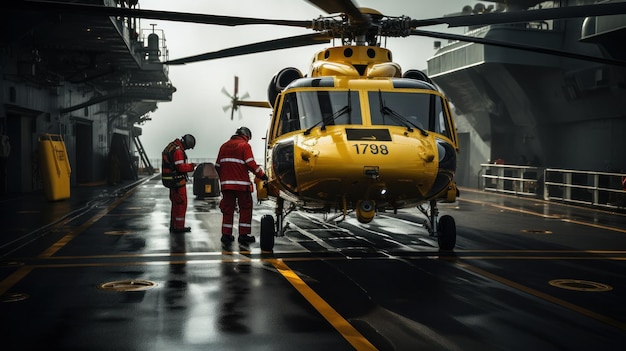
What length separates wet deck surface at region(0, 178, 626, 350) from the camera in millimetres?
5316

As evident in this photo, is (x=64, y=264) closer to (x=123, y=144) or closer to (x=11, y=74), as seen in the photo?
(x=11, y=74)

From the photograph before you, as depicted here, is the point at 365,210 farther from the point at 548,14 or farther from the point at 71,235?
the point at 71,235

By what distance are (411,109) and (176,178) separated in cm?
542

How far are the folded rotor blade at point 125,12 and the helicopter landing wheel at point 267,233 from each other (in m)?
3.15

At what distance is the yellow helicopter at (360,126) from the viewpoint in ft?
28.3

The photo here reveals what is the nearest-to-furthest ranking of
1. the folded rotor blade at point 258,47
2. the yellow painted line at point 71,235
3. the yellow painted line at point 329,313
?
the yellow painted line at point 329,313 → the yellow painted line at point 71,235 → the folded rotor blade at point 258,47

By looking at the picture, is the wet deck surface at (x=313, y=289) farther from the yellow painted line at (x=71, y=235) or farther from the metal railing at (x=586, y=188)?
the metal railing at (x=586, y=188)

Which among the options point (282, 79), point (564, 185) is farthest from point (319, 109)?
point (564, 185)

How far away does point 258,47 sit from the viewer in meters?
11.8

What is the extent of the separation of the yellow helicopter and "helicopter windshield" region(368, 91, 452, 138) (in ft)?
0.06

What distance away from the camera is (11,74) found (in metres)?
21.8

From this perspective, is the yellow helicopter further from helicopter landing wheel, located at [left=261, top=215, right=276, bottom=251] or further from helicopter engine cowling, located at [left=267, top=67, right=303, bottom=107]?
helicopter engine cowling, located at [left=267, top=67, right=303, bottom=107]

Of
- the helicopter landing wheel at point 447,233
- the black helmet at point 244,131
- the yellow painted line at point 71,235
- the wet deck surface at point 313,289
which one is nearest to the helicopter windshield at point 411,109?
the helicopter landing wheel at point 447,233

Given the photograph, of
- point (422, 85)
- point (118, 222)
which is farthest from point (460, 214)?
point (118, 222)
